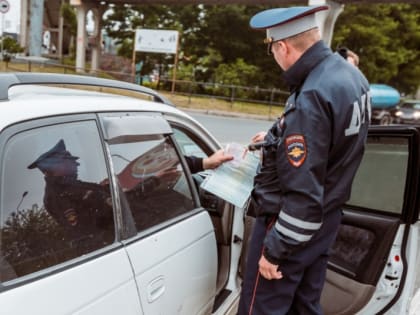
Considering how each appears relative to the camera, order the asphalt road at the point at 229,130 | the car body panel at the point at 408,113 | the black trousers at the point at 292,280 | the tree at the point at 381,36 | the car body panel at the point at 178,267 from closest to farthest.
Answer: the car body panel at the point at 178,267 → the black trousers at the point at 292,280 → the asphalt road at the point at 229,130 → the car body panel at the point at 408,113 → the tree at the point at 381,36

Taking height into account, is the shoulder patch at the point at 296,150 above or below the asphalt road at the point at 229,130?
above

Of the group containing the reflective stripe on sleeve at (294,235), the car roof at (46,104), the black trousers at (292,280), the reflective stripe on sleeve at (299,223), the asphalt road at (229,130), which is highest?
the car roof at (46,104)

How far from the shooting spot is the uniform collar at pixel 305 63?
6.04 ft

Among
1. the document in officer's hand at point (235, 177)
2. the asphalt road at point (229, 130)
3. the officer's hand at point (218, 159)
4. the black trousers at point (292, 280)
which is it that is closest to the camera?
the black trousers at point (292, 280)

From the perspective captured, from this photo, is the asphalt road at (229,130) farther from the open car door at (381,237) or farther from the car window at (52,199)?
the car window at (52,199)

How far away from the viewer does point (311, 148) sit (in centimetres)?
171

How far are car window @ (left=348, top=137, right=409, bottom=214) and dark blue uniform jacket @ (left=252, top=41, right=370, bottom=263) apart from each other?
557 mm

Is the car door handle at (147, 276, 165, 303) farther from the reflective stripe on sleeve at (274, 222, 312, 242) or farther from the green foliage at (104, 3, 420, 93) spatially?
the green foliage at (104, 3, 420, 93)

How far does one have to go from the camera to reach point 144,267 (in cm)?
167

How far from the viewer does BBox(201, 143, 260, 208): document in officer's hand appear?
2.23m

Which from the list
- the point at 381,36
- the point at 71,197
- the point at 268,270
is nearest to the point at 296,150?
the point at 268,270

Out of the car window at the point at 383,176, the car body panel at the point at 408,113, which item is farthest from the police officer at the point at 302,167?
the car body panel at the point at 408,113

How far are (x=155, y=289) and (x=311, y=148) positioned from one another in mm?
808

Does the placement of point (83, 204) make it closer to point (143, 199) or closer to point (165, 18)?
point (143, 199)
